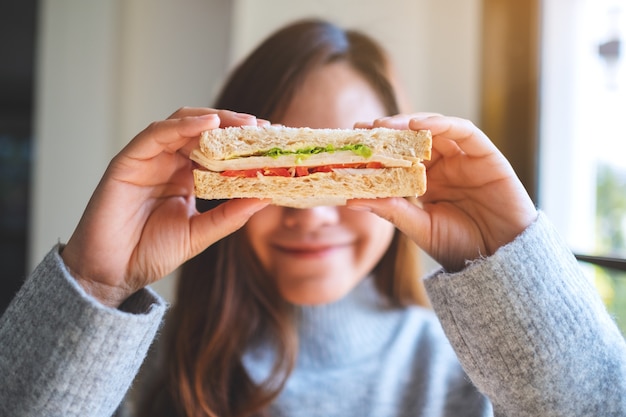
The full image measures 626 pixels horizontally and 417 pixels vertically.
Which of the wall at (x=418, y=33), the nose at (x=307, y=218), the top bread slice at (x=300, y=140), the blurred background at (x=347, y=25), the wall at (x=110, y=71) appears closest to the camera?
the top bread slice at (x=300, y=140)

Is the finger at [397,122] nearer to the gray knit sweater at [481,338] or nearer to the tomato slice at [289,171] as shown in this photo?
the tomato slice at [289,171]

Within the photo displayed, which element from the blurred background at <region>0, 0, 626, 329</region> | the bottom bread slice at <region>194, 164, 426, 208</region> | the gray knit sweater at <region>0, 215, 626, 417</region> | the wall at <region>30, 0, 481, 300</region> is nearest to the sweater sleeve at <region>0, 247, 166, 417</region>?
the gray knit sweater at <region>0, 215, 626, 417</region>

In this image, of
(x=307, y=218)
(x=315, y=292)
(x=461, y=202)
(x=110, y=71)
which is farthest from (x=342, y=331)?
(x=110, y=71)

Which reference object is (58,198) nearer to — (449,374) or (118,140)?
(118,140)

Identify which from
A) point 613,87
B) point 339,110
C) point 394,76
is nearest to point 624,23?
point 613,87

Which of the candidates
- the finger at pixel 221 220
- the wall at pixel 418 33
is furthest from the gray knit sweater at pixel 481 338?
the wall at pixel 418 33

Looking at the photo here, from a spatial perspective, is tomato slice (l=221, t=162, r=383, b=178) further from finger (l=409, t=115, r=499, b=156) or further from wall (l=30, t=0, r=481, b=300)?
wall (l=30, t=0, r=481, b=300)

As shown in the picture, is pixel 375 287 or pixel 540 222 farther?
pixel 375 287
